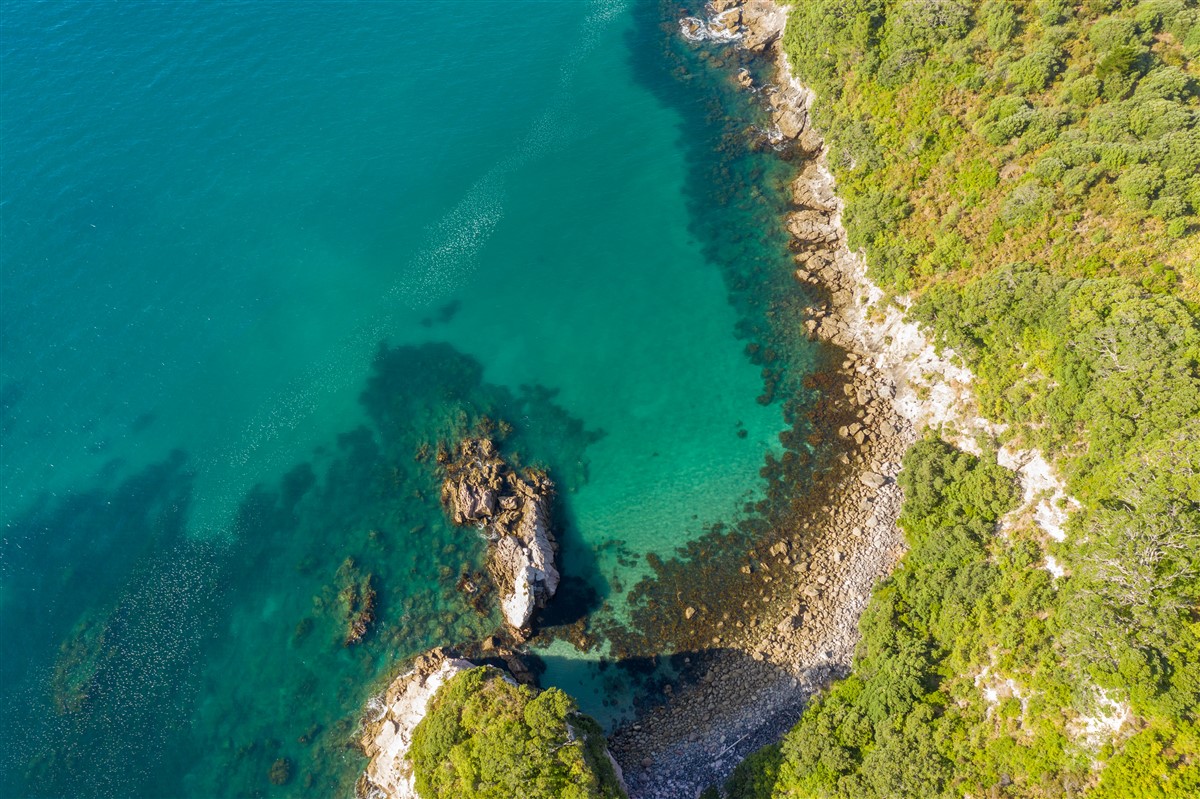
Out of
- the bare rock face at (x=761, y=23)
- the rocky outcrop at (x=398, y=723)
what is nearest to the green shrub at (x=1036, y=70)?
the bare rock face at (x=761, y=23)

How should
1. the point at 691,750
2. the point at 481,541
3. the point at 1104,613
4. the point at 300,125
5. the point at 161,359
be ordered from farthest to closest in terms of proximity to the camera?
the point at 300,125 < the point at 161,359 < the point at 481,541 < the point at 691,750 < the point at 1104,613

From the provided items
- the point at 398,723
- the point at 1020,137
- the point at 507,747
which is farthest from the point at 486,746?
the point at 1020,137

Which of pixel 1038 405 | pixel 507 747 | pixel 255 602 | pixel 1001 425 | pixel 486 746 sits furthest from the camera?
pixel 255 602

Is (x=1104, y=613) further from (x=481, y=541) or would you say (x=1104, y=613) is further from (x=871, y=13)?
(x=871, y=13)

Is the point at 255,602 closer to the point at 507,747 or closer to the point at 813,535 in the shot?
the point at 507,747

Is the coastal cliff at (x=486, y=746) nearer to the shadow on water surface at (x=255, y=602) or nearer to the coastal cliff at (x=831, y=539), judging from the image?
the shadow on water surface at (x=255, y=602)

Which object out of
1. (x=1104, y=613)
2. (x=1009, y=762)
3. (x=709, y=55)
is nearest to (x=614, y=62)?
(x=709, y=55)
